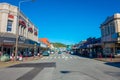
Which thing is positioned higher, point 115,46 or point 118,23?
point 118,23

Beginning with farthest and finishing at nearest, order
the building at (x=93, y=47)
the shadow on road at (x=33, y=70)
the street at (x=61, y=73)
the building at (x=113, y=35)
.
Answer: the building at (x=93, y=47) → the building at (x=113, y=35) → the shadow on road at (x=33, y=70) → the street at (x=61, y=73)

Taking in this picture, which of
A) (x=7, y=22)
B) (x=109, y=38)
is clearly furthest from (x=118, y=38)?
(x=7, y=22)

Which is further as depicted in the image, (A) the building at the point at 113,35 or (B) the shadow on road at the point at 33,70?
(A) the building at the point at 113,35

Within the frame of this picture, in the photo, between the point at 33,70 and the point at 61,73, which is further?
the point at 33,70

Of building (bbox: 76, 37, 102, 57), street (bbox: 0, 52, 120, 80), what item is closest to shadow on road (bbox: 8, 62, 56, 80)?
street (bbox: 0, 52, 120, 80)

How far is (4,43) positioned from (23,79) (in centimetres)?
2401

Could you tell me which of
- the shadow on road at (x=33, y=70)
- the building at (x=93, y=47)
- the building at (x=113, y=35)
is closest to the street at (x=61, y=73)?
the shadow on road at (x=33, y=70)

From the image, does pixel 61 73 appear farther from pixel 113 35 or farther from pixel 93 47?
pixel 93 47

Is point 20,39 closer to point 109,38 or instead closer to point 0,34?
point 0,34

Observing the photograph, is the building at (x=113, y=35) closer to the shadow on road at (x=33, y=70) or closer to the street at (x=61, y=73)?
the street at (x=61, y=73)

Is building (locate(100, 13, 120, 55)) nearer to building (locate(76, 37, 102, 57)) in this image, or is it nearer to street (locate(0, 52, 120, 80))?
building (locate(76, 37, 102, 57))

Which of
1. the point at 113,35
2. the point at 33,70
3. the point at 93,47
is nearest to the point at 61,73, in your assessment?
the point at 33,70

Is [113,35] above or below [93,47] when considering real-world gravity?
above

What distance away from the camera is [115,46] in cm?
4203
